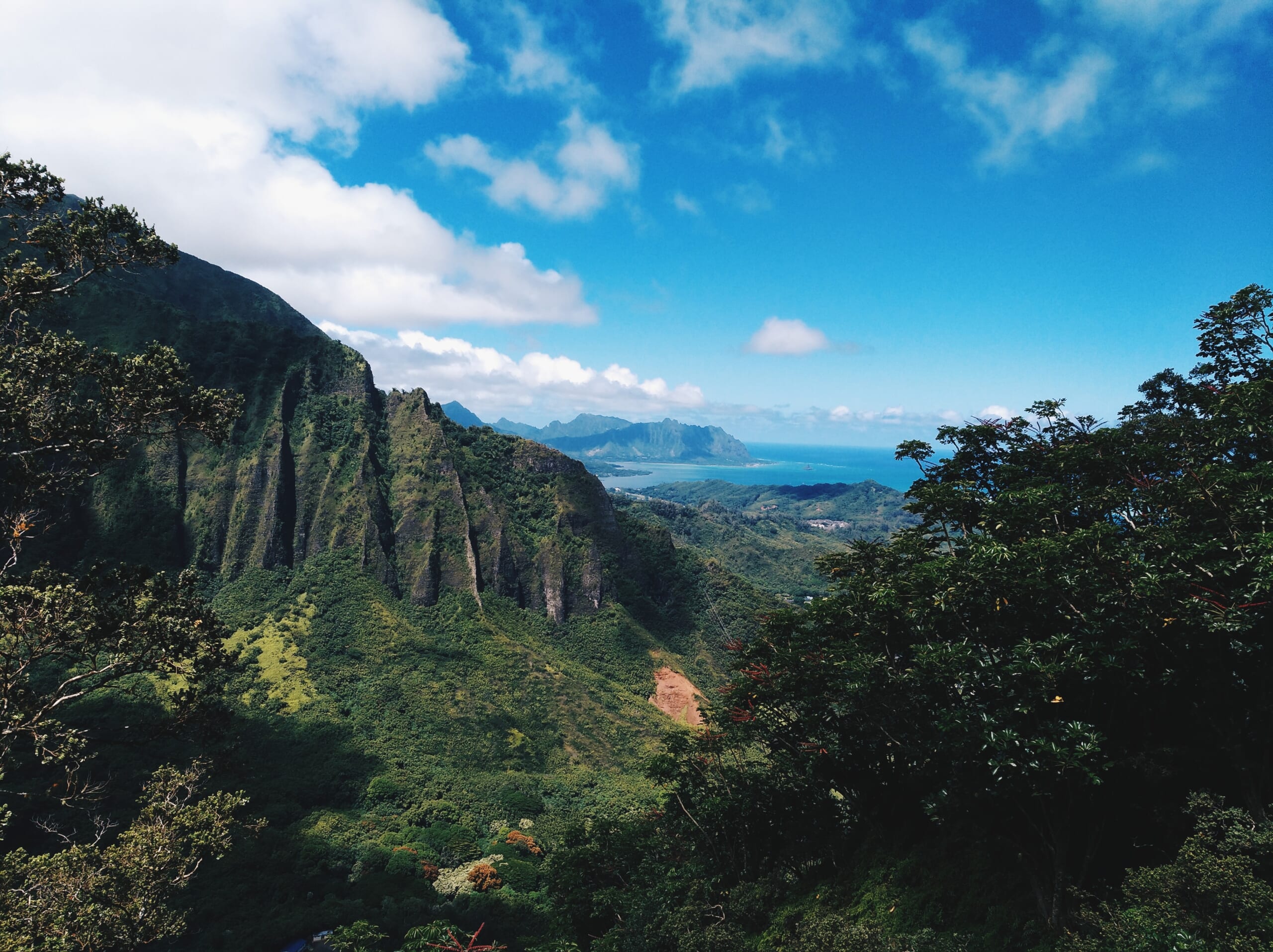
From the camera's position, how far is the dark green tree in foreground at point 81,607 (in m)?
11.3

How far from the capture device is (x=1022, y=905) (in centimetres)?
1723

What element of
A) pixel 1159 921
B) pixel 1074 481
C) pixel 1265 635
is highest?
pixel 1074 481

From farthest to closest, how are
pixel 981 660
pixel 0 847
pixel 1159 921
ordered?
pixel 0 847 < pixel 981 660 < pixel 1159 921

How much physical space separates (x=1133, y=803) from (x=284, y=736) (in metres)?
66.5

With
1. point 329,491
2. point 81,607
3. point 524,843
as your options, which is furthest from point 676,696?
point 81,607

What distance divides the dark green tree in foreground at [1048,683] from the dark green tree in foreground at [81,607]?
1562cm

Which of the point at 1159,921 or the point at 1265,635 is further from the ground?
the point at 1265,635

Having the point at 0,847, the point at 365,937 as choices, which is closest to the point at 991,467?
the point at 365,937

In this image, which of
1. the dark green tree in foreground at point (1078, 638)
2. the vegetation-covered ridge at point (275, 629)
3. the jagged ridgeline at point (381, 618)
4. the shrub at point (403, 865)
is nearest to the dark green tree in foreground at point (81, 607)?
the vegetation-covered ridge at point (275, 629)

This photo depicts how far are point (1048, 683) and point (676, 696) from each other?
76.2m

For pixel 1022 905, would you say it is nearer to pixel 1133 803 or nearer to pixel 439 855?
pixel 1133 803

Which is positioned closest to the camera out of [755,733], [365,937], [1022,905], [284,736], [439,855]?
[1022,905]

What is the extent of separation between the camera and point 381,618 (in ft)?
253

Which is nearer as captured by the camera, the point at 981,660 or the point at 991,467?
the point at 981,660
